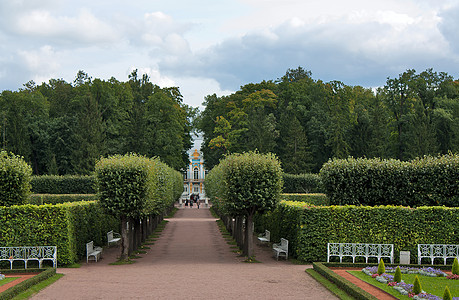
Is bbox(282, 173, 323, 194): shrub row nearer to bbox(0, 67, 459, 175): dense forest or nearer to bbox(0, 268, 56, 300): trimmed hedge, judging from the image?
bbox(0, 67, 459, 175): dense forest

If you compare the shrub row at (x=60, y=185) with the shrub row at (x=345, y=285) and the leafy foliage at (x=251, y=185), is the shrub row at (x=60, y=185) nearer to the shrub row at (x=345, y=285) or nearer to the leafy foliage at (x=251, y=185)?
the leafy foliage at (x=251, y=185)

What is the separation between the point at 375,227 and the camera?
876 inches

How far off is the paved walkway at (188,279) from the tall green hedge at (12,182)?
5179 millimetres

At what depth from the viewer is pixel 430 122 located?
65.0 m

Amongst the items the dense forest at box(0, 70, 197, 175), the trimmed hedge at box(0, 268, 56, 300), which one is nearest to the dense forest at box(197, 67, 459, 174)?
the dense forest at box(0, 70, 197, 175)

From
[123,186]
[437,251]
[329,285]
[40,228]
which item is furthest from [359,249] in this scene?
[40,228]

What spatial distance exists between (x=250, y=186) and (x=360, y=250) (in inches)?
222

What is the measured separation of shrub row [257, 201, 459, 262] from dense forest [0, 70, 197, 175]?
45243 mm

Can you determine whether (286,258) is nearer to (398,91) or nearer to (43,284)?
(43,284)

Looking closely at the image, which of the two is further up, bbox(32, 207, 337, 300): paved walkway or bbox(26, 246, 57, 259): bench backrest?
bbox(26, 246, 57, 259): bench backrest

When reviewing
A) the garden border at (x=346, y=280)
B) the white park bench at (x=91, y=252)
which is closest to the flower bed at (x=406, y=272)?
the garden border at (x=346, y=280)

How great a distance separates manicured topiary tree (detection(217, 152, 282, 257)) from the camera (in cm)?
2400

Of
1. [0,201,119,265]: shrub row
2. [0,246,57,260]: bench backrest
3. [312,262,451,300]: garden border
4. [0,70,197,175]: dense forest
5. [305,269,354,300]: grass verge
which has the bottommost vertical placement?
[305,269,354,300]: grass verge

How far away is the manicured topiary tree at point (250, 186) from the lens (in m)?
24.0
